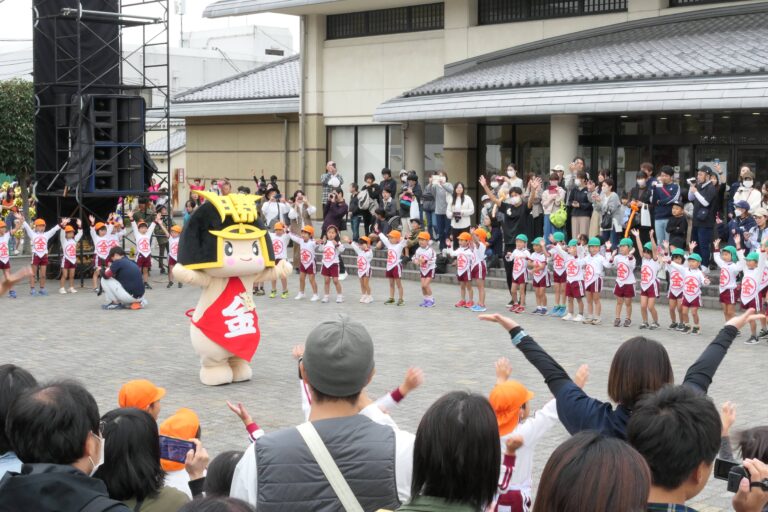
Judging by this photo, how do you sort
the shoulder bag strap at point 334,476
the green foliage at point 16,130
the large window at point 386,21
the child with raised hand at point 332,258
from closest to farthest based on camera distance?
the shoulder bag strap at point 334,476 < the child with raised hand at point 332,258 < the green foliage at point 16,130 < the large window at point 386,21

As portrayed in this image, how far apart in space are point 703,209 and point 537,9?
8.72m

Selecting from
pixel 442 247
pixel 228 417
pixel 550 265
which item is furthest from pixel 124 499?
pixel 442 247

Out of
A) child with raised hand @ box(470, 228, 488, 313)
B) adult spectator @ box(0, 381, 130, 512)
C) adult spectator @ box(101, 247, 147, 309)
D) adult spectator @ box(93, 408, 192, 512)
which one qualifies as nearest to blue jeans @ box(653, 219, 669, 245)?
child with raised hand @ box(470, 228, 488, 313)

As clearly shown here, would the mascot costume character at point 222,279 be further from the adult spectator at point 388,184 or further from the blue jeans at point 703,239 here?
the adult spectator at point 388,184

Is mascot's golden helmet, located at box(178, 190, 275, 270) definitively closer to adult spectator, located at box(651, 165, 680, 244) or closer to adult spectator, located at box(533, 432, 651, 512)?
adult spectator, located at box(651, 165, 680, 244)

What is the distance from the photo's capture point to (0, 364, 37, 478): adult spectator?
4059mm

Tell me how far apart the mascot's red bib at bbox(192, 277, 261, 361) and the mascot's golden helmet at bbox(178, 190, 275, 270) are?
0.39 meters

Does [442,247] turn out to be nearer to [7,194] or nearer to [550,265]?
[550,265]

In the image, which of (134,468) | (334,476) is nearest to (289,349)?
(134,468)

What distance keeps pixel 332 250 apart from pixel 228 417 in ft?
28.6

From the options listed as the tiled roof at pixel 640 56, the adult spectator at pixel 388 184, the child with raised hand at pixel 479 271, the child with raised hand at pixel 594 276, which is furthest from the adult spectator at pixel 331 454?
the adult spectator at pixel 388 184

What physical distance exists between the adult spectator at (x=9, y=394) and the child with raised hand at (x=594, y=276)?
40.4ft

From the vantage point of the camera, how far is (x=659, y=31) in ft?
72.5

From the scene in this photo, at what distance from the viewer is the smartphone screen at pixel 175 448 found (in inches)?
180
